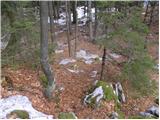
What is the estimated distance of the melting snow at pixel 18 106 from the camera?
10.7m

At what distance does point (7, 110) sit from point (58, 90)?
356cm

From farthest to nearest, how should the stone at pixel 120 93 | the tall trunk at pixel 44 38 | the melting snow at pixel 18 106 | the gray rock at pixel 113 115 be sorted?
the stone at pixel 120 93
the gray rock at pixel 113 115
the tall trunk at pixel 44 38
the melting snow at pixel 18 106

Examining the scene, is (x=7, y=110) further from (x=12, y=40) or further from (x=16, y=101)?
(x=12, y=40)

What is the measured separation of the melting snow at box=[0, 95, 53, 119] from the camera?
35.0ft

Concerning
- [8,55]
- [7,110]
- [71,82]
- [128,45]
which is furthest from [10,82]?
[128,45]

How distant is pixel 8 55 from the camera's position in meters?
13.6

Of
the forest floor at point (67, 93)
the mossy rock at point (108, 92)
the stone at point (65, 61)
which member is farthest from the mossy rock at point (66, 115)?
the stone at point (65, 61)

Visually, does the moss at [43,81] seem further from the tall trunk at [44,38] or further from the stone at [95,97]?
the stone at [95,97]

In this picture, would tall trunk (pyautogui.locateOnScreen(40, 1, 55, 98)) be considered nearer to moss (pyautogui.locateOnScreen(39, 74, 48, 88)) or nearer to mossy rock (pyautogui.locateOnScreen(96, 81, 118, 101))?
moss (pyautogui.locateOnScreen(39, 74, 48, 88))

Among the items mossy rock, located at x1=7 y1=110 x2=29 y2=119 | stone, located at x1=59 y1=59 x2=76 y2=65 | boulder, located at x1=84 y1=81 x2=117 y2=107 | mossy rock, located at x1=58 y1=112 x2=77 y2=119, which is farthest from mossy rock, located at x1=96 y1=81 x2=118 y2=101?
stone, located at x1=59 y1=59 x2=76 y2=65

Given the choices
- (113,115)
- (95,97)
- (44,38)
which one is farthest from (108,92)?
(44,38)

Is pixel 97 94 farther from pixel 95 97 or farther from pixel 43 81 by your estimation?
pixel 43 81

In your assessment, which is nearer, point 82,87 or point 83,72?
point 82,87

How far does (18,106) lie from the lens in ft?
36.2
